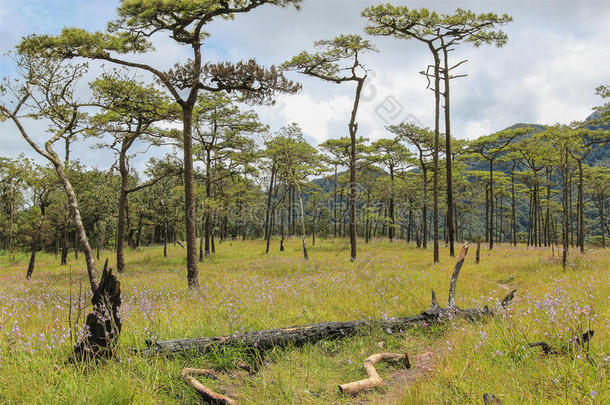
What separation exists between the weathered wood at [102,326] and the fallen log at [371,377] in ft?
9.40

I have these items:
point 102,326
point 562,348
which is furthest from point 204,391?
point 562,348

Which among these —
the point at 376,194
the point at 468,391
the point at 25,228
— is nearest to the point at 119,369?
the point at 468,391

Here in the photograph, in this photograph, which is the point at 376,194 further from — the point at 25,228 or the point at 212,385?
the point at 25,228

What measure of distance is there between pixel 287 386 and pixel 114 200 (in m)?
30.5

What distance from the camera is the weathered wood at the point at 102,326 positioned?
3.53 m

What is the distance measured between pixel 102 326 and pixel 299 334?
9.05 ft

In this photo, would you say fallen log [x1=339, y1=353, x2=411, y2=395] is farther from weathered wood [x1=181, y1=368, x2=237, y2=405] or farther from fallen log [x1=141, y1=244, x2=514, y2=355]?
weathered wood [x1=181, y1=368, x2=237, y2=405]

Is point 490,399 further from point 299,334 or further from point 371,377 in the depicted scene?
point 299,334

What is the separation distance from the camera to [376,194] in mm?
29406

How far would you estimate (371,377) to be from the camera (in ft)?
12.0

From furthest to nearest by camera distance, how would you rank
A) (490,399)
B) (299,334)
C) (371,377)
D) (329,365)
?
(299,334) < (329,365) < (371,377) < (490,399)

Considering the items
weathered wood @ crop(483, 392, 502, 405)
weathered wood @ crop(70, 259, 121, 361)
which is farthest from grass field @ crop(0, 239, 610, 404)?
weathered wood @ crop(70, 259, 121, 361)

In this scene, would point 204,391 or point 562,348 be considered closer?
point 204,391

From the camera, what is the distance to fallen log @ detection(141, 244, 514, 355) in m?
4.02
